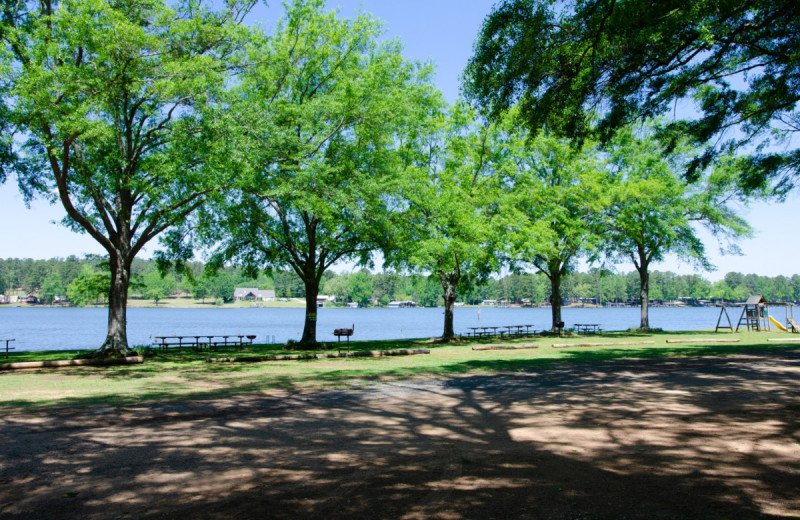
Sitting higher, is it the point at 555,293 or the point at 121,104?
the point at 121,104

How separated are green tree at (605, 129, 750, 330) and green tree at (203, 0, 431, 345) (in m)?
15.5

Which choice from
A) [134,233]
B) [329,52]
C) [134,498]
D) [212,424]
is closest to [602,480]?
[134,498]

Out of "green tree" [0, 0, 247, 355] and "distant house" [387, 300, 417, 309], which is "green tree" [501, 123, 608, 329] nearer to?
"green tree" [0, 0, 247, 355]

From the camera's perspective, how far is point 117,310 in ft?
60.8

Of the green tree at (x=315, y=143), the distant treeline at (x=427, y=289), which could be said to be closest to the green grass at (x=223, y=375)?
the green tree at (x=315, y=143)

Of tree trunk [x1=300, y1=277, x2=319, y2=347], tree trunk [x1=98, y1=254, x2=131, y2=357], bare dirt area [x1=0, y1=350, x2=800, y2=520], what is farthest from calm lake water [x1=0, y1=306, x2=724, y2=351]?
bare dirt area [x1=0, y1=350, x2=800, y2=520]

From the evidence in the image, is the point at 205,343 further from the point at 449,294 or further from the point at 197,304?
the point at 197,304

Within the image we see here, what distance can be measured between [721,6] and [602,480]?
8365 mm

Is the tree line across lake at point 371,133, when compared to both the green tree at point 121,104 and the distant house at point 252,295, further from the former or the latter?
the distant house at point 252,295

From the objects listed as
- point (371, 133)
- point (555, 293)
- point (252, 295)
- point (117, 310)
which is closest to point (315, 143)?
point (371, 133)

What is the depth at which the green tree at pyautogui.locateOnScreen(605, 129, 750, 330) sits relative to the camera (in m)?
32.4

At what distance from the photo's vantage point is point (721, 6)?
9109 mm

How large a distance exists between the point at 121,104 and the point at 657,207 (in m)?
29.1

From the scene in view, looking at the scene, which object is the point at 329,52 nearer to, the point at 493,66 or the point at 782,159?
the point at 493,66
